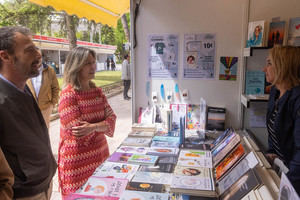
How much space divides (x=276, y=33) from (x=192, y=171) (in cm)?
149

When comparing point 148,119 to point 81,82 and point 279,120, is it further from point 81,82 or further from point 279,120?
Answer: point 279,120

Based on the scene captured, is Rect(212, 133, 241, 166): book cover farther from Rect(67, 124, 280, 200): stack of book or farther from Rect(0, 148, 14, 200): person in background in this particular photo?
Rect(0, 148, 14, 200): person in background

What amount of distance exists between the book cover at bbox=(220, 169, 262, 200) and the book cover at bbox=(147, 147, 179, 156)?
67 cm

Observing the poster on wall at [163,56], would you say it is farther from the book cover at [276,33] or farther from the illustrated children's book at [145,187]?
the illustrated children's book at [145,187]

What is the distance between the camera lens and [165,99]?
8.22 ft

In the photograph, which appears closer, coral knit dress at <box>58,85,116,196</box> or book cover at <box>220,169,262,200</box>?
book cover at <box>220,169,262,200</box>

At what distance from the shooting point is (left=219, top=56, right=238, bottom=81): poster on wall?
7.49 ft

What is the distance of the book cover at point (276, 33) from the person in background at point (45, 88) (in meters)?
2.73

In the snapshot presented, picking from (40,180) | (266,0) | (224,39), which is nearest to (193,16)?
(224,39)

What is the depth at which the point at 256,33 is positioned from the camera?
204cm

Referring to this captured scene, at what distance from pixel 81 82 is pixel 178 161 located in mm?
951

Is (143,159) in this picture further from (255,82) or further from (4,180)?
(255,82)

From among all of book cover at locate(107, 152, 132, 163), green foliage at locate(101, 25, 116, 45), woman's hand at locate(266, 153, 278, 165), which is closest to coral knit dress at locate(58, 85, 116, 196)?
book cover at locate(107, 152, 132, 163)

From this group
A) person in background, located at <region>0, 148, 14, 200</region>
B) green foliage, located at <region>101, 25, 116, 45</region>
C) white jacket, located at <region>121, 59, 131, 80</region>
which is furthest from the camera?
green foliage, located at <region>101, 25, 116, 45</region>
